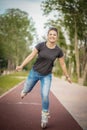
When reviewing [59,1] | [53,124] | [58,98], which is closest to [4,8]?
[59,1]

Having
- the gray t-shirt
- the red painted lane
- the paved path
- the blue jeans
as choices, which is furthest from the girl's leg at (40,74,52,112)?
the paved path

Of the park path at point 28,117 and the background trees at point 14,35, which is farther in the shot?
the park path at point 28,117

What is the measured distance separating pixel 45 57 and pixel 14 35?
0.43 m

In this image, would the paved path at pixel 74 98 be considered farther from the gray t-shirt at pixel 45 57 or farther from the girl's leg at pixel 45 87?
the gray t-shirt at pixel 45 57

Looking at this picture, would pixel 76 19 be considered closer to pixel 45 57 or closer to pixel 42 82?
pixel 45 57

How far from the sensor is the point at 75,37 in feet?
14.0

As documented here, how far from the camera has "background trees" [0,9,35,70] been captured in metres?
3.63

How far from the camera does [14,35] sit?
3717 millimetres

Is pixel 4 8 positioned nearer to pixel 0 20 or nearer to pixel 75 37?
pixel 0 20

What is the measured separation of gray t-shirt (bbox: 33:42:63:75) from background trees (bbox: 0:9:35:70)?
0.22 m

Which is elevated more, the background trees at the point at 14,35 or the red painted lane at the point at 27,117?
the background trees at the point at 14,35

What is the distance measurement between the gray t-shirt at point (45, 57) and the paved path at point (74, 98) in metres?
0.47

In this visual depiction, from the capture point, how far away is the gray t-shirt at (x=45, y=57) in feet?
13.2

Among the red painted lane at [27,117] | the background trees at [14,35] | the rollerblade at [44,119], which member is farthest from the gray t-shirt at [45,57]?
the red painted lane at [27,117]
